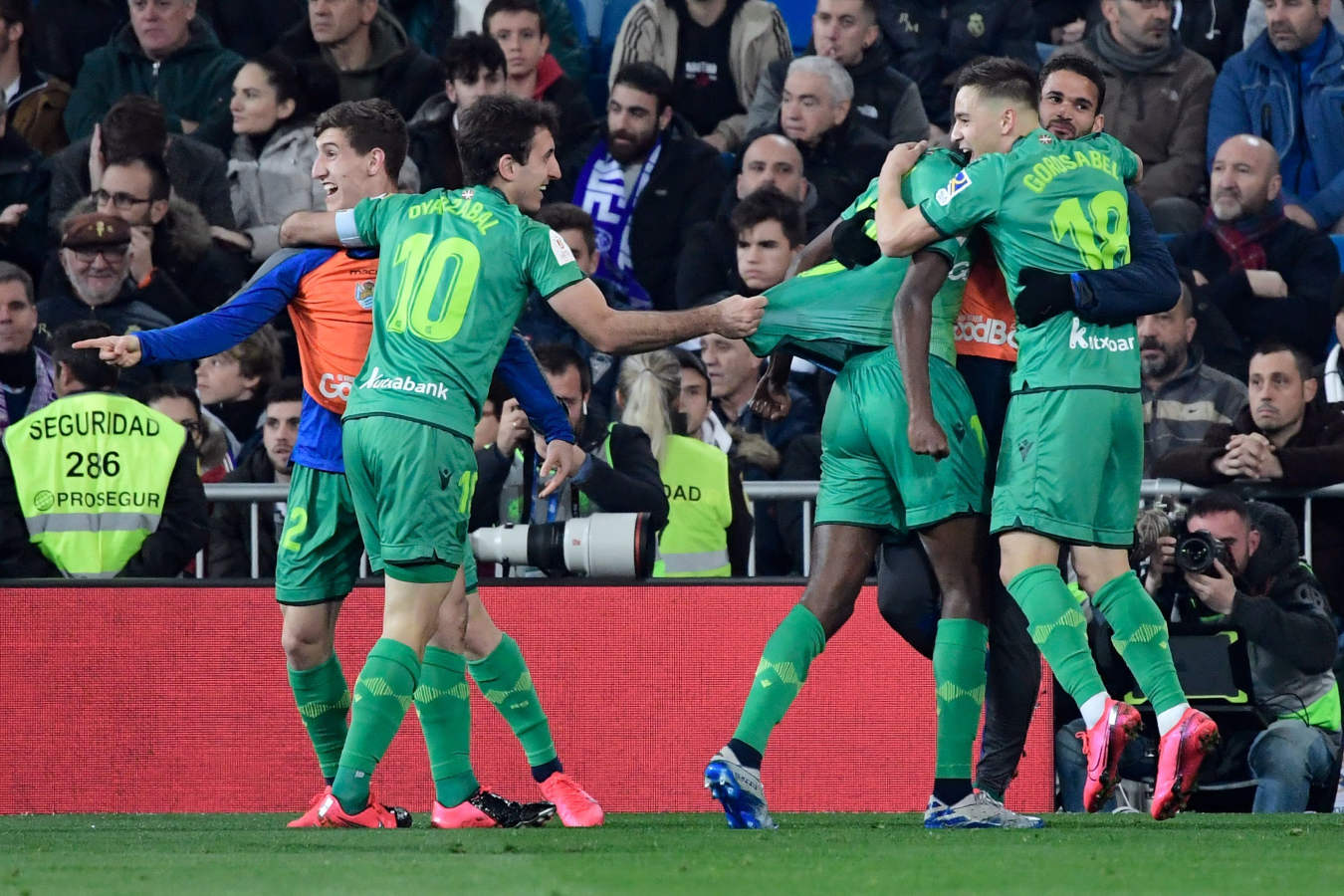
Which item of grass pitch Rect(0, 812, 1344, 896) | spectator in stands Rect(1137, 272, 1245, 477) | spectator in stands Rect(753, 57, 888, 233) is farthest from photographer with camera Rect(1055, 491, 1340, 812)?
spectator in stands Rect(753, 57, 888, 233)

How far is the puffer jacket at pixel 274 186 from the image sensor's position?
10.8 meters

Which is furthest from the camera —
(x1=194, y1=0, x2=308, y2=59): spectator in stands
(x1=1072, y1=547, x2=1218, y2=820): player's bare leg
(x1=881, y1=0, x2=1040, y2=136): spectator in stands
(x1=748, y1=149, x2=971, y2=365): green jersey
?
(x1=194, y1=0, x2=308, y2=59): spectator in stands

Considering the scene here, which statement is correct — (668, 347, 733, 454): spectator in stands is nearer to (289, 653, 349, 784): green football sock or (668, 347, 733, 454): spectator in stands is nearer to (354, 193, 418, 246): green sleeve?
(289, 653, 349, 784): green football sock

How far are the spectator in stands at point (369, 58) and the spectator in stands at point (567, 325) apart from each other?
165cm

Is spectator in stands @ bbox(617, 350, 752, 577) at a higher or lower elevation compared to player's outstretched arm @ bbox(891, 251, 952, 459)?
lower

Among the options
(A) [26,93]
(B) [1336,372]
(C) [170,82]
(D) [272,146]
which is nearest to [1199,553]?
(B) [1336,372]

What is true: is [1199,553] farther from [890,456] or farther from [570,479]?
[570,479]

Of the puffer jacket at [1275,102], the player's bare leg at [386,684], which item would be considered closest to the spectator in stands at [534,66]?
the puffer jacket at [1275,102]

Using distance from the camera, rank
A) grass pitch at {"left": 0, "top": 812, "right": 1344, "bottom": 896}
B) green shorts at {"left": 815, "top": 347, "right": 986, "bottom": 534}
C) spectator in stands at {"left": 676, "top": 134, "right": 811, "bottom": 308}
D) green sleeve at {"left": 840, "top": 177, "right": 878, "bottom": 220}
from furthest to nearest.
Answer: spectator in stands at {"left": 676, "top": 134, "right": 811, "bottom": 308} → green sleeve at {"left": 840, "top": 177, "right": 878, "bottom": 220} → green shorts at {"left": 815, "top": 347, "right": 986, "bottom": 534} → grass pitch at {"left": 0, "top": 812, "right": 1344, "bottom": 896}

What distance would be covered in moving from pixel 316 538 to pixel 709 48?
605 cm

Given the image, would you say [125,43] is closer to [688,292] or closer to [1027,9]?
[688,292]

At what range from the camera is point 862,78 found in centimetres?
1123

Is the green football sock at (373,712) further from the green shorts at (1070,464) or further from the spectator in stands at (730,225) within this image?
the spectator in stands at (730,225)

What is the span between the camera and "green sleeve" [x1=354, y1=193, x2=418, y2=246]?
602cm
